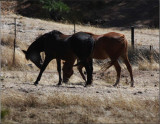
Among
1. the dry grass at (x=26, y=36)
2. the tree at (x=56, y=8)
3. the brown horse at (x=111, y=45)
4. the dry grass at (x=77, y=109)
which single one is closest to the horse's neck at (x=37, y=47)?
the brown horse at (x=111, y=45)

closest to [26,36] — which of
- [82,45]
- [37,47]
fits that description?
[37,47]

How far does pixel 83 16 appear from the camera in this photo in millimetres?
38531

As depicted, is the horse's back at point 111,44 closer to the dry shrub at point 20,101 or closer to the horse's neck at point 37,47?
the horse's neck at point 37,47

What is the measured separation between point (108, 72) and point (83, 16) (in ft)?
71.5

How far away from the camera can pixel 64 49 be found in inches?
567

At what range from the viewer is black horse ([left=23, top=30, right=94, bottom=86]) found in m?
14.0

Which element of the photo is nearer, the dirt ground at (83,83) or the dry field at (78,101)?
the dry field at (78,101)

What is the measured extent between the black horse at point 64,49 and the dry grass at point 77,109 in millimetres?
2817

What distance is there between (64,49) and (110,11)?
26389mm

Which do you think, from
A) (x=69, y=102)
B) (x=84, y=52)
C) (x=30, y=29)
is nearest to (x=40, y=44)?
(x=84, y=52)

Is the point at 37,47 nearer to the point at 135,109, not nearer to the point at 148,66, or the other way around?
the point at 148,66

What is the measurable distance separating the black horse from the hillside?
808 inches

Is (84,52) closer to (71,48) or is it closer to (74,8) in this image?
(71,48)

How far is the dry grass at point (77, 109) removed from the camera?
9.45 metres
